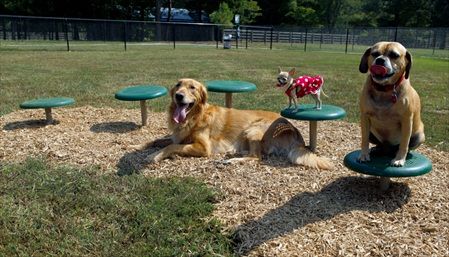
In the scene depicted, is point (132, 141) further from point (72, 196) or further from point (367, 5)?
point (367, 5)

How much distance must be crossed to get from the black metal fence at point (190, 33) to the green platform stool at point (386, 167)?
84.2 feet

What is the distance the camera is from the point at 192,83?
5.38 meters

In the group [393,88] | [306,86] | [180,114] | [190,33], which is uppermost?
[190,33]

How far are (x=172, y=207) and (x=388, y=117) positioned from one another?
2.18 metres

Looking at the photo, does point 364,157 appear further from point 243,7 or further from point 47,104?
point 243,7

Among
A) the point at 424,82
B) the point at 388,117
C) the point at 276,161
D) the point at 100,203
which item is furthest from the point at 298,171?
the point at 424,82

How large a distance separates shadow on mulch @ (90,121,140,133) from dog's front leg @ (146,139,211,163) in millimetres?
1618

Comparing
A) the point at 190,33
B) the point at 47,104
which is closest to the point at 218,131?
the point at 47,104

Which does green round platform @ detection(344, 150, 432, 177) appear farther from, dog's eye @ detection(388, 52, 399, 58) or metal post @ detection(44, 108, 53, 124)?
metal post @ detection(44, 108, 53, 124)

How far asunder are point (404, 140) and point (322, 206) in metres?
0.96

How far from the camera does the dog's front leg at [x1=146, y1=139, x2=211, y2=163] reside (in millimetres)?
5254

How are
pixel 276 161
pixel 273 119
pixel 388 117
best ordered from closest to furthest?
1. pixel 388 117
2. pixel 276 161
3. pixel 273 119

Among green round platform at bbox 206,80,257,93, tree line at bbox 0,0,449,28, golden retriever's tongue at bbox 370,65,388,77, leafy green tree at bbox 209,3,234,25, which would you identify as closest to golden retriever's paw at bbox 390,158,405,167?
golden retriever's tongue at bbox 370,65,388,77

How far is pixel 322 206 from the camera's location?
3984 millimetres
